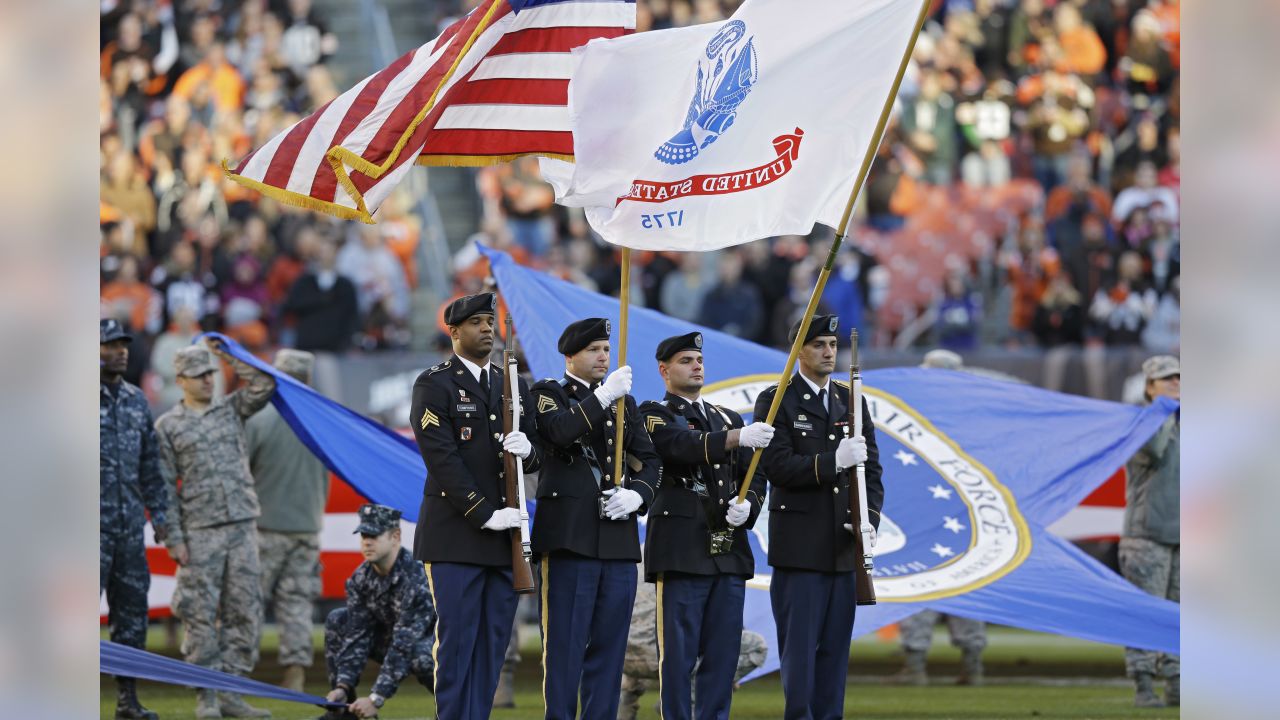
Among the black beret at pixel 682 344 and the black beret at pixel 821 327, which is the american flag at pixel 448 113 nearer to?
the black beret at pixel 682 344

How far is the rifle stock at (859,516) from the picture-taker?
7887 millimetres

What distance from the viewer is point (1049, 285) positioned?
18.2 m

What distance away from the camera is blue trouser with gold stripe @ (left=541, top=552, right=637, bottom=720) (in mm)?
7680

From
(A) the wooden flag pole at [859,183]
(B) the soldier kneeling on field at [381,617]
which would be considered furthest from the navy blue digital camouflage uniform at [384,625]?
(A) the wooden flag pole at [859,183]

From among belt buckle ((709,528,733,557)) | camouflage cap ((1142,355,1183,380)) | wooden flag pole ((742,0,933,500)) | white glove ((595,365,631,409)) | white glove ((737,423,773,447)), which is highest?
wooden flag pole ((742,0,933,500))

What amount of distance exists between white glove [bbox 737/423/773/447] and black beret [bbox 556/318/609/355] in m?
0.74

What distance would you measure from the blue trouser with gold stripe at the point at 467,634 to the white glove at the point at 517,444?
504mm

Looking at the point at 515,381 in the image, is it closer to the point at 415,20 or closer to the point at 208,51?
the point at 208,51

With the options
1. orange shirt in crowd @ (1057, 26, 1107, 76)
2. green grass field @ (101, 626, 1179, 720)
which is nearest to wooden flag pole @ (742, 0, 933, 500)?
green grass field @ (101, 626, 1179, 720)

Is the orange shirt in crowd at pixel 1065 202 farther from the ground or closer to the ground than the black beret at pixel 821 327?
farther from the ground

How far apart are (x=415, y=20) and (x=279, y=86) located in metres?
2.95

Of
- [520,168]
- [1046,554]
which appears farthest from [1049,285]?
[1046,554]

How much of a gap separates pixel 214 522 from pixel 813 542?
3645 mm

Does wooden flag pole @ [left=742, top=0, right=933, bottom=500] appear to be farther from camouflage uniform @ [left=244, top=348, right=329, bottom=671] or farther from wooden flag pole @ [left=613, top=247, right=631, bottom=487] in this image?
camouflage uniform @ [left=244, top=348, right=329, bottom=671]
